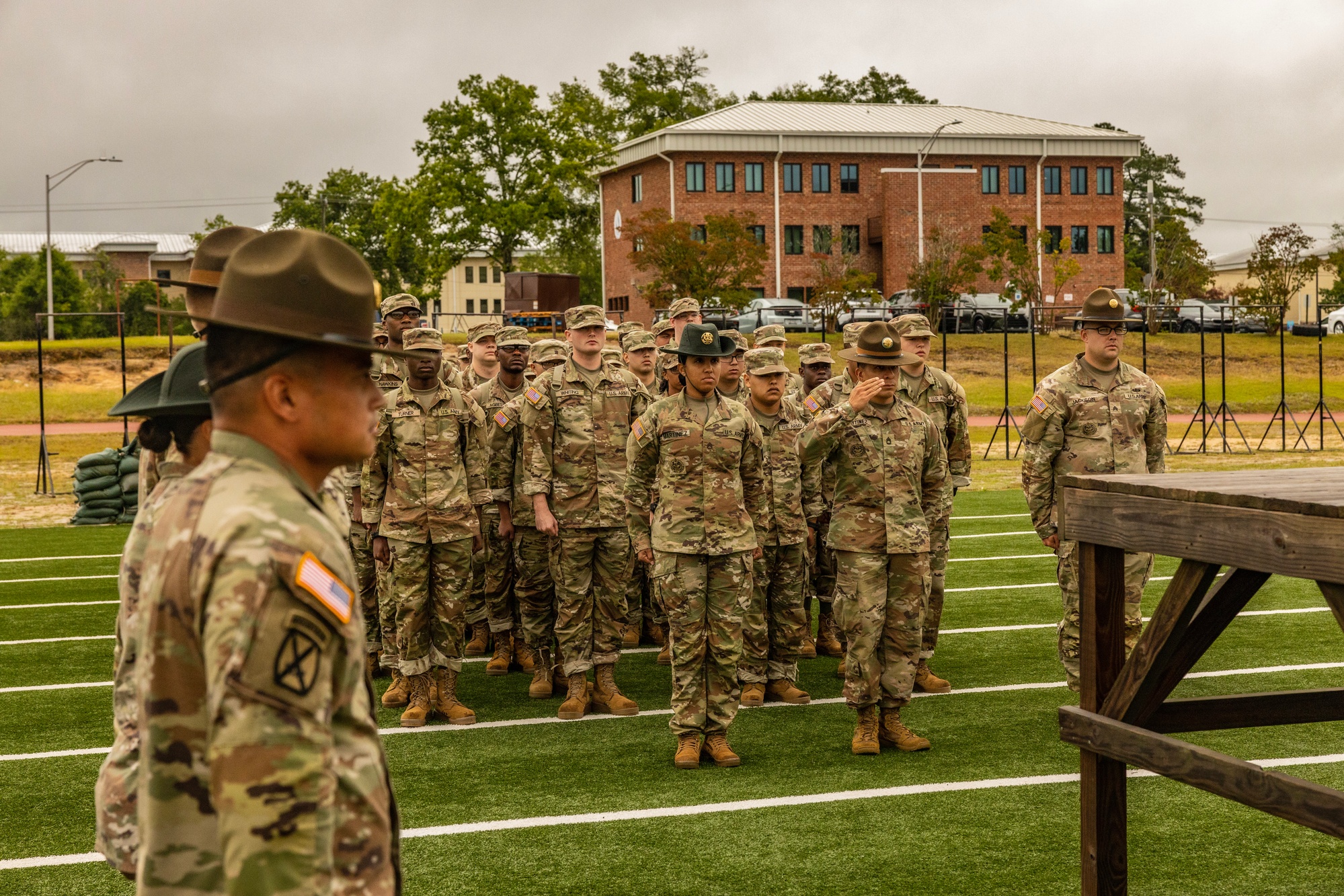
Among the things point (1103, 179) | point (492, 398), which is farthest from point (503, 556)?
point (1103, 179)

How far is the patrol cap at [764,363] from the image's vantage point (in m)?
8.59

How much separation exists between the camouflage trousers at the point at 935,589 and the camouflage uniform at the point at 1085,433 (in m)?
1.05

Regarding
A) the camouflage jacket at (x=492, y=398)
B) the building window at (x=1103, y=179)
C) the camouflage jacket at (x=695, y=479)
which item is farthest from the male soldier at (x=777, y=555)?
the building window at (x=1103, y=179)

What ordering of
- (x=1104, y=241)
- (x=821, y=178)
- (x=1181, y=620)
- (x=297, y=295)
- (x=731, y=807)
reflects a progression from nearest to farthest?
(x=297, y=295) < (x=1181, y=620) < (x=731, y=807) < (x=821, y=178) < (x=1104, y=241)

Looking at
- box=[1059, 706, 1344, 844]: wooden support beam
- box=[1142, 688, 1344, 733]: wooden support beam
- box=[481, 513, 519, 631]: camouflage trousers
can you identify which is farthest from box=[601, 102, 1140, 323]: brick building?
box=[1059, 706, 1344, 844]: wooden support beam

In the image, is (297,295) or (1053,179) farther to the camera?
(1053,179)

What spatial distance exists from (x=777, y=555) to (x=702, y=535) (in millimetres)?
1963

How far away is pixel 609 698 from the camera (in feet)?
27.7

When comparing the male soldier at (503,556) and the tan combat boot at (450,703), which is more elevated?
the male soldier at (503,556)

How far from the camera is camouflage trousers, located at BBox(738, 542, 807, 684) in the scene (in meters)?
8.59

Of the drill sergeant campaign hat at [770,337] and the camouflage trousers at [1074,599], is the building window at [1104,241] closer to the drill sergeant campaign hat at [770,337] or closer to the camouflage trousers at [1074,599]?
the drill sergeant campaign hat at [770,337]

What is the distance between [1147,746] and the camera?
4176 mm

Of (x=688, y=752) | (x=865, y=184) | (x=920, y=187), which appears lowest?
(x=688, y=752)

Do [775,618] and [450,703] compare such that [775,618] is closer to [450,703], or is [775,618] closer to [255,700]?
[450,703]
